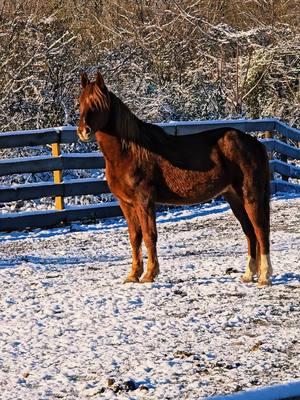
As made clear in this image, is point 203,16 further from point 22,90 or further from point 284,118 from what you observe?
point 22,90

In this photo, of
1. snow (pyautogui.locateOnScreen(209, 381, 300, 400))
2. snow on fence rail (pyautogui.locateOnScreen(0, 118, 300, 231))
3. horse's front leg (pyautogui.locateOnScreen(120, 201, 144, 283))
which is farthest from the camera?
snow on fence rail (pyautogui.locateOnScreen(0, 118, 300, 231))

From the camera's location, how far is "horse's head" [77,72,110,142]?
8.43 meters

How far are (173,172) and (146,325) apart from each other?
2011 millimetres

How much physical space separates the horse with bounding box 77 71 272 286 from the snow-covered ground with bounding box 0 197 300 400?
42cm

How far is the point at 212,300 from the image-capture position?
793cm

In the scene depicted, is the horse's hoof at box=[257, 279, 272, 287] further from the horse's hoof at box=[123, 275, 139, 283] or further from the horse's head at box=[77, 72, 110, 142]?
the horse's head at box=[77, 72, 110, 142]

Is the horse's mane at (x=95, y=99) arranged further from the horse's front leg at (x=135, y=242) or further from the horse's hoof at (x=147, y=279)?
the horse's hoof at (x=147, y=279)

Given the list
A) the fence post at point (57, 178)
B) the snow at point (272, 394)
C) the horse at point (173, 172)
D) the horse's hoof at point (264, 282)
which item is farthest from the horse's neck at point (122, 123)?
the fence post at point (57, 178)

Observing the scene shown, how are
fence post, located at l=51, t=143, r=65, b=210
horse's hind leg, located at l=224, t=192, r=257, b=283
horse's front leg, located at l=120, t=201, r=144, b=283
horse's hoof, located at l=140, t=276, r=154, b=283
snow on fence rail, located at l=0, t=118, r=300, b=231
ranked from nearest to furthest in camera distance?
horse's hoof, located at l=140, t=276, r=154, b=283
horse's front leg, located at l=120, t=201, r=144, b=283
horse's hind leg, located at l=224, t=192, r=257, b=283
snow on fence rail, located at l=0, t=118, r=300, b=231
fence post, located at l=51, t=143, r=65, b=210

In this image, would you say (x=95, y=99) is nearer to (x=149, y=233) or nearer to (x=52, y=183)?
(x=149, y=233)

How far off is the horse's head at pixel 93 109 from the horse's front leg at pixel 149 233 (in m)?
0.79

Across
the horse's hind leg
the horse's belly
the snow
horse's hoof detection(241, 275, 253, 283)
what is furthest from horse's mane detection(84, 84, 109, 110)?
the snow

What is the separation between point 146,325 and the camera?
7.14 m

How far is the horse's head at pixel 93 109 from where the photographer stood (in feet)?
27.7
